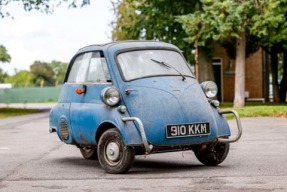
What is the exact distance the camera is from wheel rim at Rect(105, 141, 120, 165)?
30.5ft

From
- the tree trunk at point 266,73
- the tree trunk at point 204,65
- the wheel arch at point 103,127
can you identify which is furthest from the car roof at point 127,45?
the tree trunk at point 266,73

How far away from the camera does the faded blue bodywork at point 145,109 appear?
916cm

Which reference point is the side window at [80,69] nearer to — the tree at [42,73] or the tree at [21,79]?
the tree at [42,73]

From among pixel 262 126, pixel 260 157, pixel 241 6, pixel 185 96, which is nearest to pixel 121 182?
pixel 185 96

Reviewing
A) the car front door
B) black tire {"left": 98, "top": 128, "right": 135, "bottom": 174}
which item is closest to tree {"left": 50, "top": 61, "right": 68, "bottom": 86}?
the car front door

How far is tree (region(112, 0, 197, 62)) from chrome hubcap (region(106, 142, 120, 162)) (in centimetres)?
2683

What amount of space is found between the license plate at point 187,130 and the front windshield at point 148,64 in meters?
0.87

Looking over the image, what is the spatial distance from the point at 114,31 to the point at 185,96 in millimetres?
39946

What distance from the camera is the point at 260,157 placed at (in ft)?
36.7

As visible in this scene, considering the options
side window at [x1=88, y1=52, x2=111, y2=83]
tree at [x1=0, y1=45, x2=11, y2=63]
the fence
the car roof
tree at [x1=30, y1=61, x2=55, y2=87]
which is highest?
tree at [x1=0, y1=45, x2=11, y2=63]

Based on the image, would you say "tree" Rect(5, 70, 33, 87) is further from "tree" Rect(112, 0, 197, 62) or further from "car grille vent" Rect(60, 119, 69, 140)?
"car grille vent" Rect(60, 119, 69, 140)

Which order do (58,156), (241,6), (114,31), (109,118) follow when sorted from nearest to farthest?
(109,118), (58,156), (241,6), (114,31)

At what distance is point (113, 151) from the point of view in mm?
9344

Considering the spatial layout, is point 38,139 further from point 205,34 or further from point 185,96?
point 205,34
